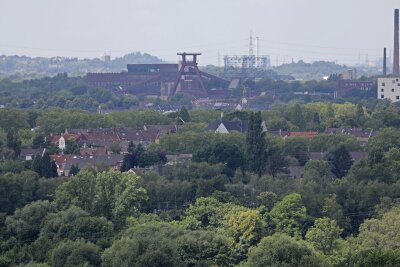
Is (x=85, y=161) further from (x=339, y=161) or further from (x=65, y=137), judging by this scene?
(x=65, y=137)

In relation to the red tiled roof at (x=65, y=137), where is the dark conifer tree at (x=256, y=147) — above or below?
above

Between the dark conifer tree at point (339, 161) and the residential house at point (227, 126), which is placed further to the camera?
the residential house at point (227, 126)

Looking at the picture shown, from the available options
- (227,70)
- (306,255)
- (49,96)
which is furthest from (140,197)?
(227,70)

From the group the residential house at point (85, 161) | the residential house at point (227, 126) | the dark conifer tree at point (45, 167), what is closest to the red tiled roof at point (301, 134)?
the residential house at point (227, 126)

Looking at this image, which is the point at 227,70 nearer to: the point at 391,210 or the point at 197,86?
the point at 197,86

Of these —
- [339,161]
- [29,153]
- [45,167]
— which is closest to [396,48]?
[29,153]

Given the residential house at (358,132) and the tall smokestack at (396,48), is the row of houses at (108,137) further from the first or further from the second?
the tall smokestack at (396,48)

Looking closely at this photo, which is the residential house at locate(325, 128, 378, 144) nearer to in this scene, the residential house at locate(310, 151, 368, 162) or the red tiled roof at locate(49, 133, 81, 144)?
the residential house at locate(310, 151, 368, 162)

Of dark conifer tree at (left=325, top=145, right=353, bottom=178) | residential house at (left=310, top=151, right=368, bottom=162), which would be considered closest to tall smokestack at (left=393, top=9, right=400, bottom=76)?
residential house at (left=310, top=151, right=368, bottom=162)
